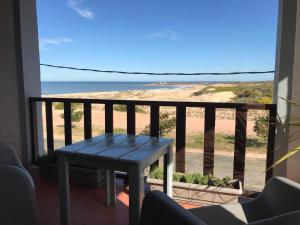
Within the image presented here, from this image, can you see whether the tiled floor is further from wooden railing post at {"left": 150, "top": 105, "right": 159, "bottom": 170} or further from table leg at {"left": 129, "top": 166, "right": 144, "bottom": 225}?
table leg at {"left": 129, "top": 166, "right": 144, "bottom": 225}

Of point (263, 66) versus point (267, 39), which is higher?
point (267, 39)

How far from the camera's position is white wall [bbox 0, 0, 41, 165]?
121 inches

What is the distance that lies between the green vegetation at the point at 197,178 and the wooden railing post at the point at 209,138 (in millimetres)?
Answer: 123

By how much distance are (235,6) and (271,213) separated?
21.6 m

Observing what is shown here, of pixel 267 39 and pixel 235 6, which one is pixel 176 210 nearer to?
pixel 235 6

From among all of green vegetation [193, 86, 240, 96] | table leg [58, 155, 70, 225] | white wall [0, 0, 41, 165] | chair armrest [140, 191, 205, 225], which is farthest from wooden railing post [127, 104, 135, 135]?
green vegetation [193, 86, 240, 96]

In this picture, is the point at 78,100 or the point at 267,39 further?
the point at 267,39

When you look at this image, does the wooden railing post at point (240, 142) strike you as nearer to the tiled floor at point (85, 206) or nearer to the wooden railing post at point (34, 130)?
the tiled floor at point (85, 206)

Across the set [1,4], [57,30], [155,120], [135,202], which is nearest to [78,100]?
[155,120]

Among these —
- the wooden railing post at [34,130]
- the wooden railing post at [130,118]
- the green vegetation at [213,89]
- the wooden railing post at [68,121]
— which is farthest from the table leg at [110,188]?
the green vegetation at [213,89]

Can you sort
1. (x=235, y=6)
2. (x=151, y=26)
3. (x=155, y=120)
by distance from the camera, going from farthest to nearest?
(x=151, y=26), (x=235, y=6), (x=155, y=120)

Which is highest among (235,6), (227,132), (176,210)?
(235,6)

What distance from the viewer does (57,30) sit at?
2516 centimetres

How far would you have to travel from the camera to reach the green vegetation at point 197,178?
249cm
